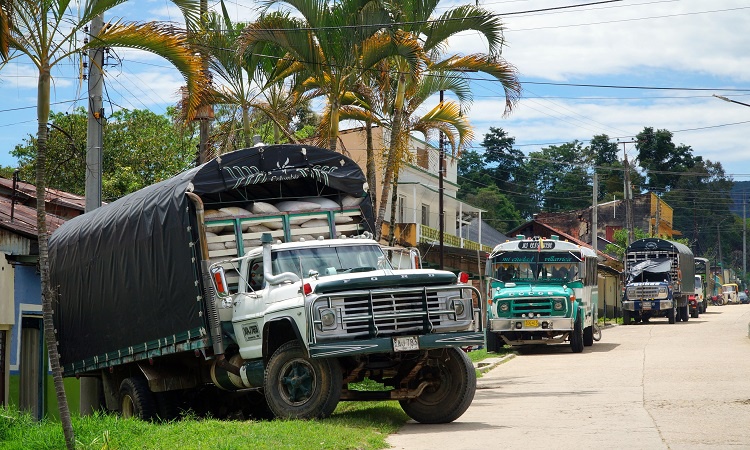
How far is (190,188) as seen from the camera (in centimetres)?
1422

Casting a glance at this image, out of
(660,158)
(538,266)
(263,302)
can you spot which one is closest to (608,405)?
(263,302)

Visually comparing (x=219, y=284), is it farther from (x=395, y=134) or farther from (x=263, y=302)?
(x=395, y=134)

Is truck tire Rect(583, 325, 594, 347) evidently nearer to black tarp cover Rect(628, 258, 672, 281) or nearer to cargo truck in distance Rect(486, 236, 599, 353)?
cargo truck in distance Rect(486, 236, 599, 353)

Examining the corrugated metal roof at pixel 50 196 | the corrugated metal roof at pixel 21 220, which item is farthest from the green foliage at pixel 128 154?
the corrugated metal roof at pixel 21 220

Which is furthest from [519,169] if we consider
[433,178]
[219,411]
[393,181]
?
[219,411]

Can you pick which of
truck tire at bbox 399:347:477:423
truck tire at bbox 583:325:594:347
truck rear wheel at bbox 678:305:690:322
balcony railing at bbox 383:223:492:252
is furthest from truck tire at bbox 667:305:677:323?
truck tire at bbox 399:347:477:423

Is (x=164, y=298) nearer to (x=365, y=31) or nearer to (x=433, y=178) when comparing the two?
(x=365, y=31)

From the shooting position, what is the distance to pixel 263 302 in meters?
13.5

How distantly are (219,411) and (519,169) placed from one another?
3377 inches

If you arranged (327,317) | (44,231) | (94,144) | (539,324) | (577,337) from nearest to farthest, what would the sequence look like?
(44,231), (327,317), (94,144), (539,324), (577,337)

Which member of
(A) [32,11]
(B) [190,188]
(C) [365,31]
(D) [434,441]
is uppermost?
(C) [365,31]

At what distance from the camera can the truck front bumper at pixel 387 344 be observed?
40.3 feet

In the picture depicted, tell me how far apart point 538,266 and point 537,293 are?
1143 millimetres

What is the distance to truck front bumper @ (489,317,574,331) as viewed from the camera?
26.3 m
